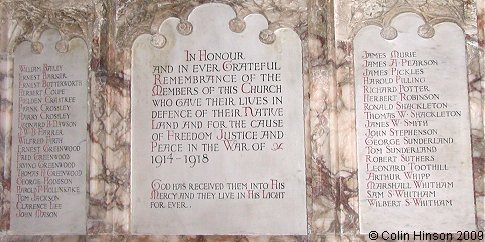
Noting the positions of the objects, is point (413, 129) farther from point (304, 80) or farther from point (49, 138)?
point (49, 138)

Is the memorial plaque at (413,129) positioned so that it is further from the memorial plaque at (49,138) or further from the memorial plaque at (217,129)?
the memorial plaque at (49,138)

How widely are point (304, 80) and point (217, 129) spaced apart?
40.9 inches

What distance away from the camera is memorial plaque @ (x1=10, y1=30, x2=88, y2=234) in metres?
6.48

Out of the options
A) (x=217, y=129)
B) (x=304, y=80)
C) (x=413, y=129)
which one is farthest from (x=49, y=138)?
(x=413, y=129)

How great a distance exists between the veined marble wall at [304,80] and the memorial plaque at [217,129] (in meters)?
0.11

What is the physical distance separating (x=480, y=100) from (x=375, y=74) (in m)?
1.06

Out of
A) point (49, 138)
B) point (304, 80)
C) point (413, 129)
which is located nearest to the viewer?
point (413, 129)

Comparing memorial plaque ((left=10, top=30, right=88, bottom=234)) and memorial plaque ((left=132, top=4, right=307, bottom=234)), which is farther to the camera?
memorial plaque ((left=10, top=30, right=88, bottom=234))

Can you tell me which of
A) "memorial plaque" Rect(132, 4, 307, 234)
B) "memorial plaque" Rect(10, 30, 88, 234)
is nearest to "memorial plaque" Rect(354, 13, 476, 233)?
"memorial plaque" Rect(132, 4, 307, 234)

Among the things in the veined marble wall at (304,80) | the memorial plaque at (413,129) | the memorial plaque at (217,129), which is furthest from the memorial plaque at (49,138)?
the memorial plaque at (413,129)

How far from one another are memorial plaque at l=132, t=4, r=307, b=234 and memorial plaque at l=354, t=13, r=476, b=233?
0.68 m

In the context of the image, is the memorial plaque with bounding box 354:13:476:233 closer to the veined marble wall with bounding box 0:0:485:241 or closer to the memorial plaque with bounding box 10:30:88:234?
Answer: the veined marble wall with bounding box 0:0:485:241

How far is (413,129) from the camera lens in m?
6.18

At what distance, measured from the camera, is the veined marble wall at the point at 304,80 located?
6156 mm
